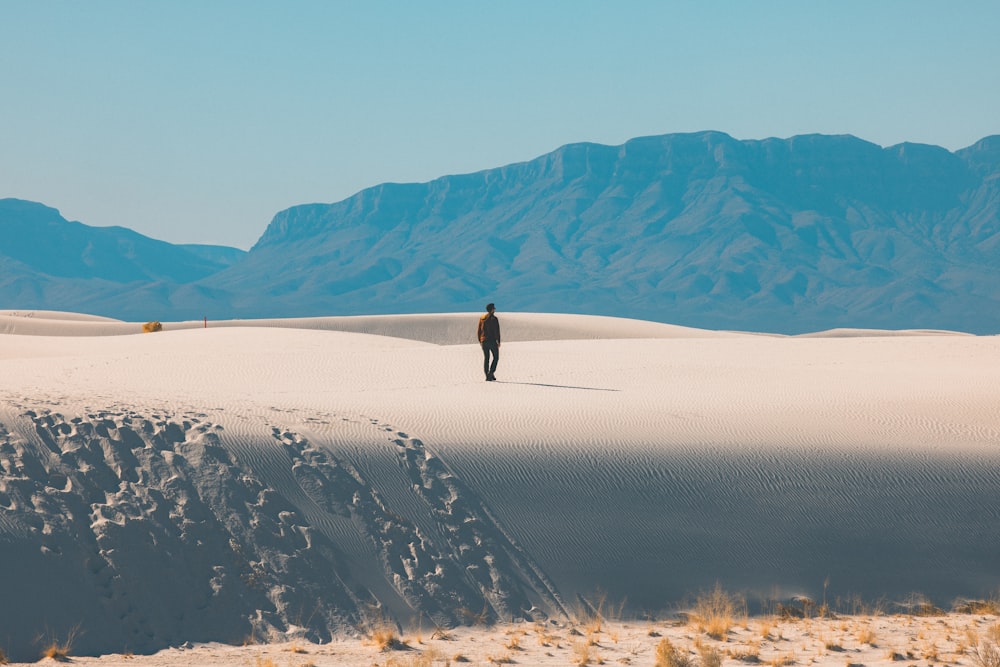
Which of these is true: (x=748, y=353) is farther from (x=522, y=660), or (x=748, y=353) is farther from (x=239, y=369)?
(x=522, y=660)

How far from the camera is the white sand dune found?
36.2 feet

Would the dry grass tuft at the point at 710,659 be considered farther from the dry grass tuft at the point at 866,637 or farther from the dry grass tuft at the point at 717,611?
the dry grass tuft at the point at 866,637

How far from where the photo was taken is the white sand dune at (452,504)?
11.0 metres

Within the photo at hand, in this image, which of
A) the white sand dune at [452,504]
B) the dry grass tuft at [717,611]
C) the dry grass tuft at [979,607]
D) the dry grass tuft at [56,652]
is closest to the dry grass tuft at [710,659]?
the dry grass tuft at [717,611]

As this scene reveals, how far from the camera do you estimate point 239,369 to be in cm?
2228

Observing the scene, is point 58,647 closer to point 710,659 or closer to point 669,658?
point 669,658

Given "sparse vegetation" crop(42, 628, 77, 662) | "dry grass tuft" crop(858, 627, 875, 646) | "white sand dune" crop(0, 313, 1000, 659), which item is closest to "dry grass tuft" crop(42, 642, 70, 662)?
"sparse vegetation" crop(42, 628, 77, 662)

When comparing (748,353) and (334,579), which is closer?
(334,579)

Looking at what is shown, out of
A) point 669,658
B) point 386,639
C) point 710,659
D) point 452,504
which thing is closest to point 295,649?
point 386,639

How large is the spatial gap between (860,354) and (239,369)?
1363cm

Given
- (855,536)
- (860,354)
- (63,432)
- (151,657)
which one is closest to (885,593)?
(855,536)

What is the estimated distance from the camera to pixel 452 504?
502 inches

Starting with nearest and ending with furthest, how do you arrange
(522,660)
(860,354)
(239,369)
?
(522,660), (239,369), (860,354)

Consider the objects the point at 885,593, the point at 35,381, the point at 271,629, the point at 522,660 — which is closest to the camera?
the point at 522,660
